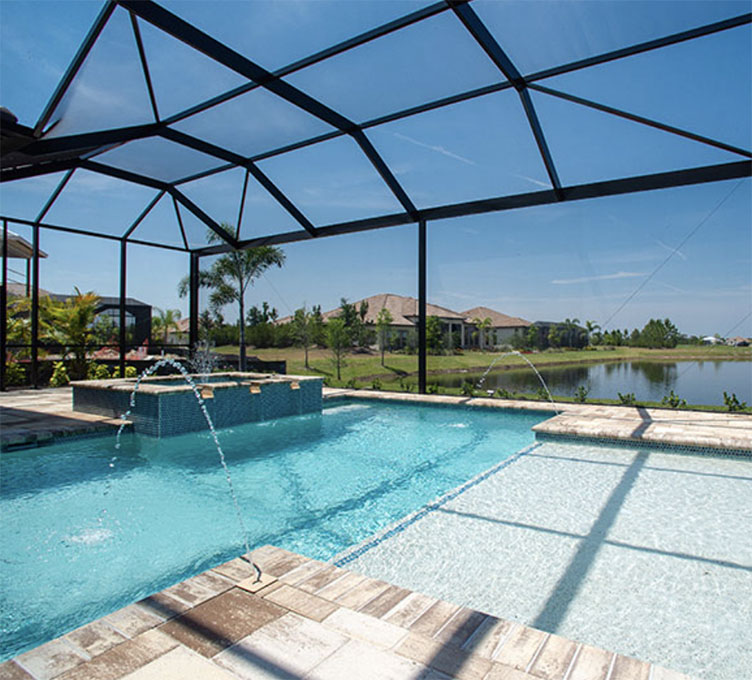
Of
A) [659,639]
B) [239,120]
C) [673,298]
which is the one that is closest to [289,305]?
[239,120]

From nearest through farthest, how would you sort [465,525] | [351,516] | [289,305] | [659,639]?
1. [659,639]
2. [465,525]
3. [351,516]
4. [289,305]

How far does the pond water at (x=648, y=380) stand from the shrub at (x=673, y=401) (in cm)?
6

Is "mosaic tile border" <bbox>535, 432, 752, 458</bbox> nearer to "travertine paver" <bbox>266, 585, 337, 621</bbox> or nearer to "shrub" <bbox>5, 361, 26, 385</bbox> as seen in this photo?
"travertine paver" <bbox>266, 585, 337, 621</bbox>

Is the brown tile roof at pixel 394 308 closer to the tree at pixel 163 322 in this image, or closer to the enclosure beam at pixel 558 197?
the enclosure beam at pixel 558 197

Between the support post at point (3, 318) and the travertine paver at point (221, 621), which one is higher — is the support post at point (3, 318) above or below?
above

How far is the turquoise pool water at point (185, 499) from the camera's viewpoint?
10.1 feet

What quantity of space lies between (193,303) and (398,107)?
7.65 metres

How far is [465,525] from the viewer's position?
378 centimetres

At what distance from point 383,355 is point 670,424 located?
13.8 m

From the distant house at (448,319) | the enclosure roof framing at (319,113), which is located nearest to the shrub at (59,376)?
the enclosure roof framing at (319,113)

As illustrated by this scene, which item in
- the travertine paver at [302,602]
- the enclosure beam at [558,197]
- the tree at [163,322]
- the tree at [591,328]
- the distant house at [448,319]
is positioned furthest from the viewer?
the tree at [163,322]

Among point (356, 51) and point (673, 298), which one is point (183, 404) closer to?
point (356, 51)

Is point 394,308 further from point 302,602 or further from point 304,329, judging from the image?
point 302,602

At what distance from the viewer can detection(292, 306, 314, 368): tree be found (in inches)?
763
